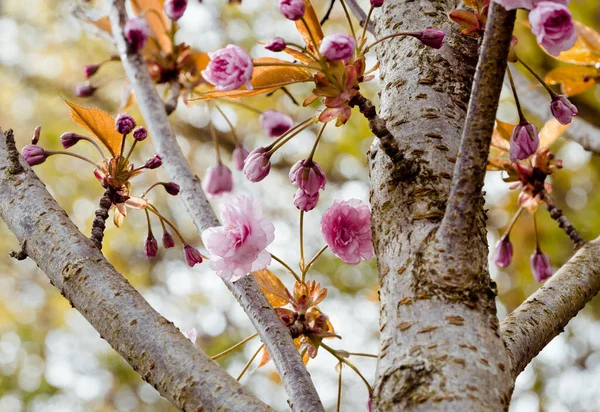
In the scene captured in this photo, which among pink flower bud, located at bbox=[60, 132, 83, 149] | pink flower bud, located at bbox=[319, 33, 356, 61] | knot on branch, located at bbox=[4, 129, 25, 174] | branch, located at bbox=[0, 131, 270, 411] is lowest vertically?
branch, located at bbox=[0, 131, 270, 411]

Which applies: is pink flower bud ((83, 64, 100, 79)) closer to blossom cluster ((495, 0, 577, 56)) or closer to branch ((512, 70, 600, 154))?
branch ((512, 70, 600, 154))

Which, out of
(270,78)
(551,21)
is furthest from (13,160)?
(551,21)

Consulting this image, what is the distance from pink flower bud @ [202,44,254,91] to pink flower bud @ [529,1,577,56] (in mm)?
366

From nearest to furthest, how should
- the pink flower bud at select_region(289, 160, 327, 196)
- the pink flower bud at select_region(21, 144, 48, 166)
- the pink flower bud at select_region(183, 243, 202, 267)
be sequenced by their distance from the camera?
the pink flower bud at select_region(289, 160, 327, 196) < the pink flower bud at select_region(21, 144, 48, 166) < the pink flower bud at select_region(183, 243, 202, 267)

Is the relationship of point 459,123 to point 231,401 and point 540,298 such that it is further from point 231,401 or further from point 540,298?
point 231,401

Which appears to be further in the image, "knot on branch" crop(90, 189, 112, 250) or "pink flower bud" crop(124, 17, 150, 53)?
"pink flower bud" crop(124, 17, 150, 53)

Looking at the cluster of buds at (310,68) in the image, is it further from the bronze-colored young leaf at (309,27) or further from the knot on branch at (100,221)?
the knot on branch at (100,221)

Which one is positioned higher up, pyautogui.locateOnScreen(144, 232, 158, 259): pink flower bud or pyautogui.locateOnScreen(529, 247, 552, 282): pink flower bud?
pyautogui.locateOnScreen(529, 247, 552, 282): pink flower bud

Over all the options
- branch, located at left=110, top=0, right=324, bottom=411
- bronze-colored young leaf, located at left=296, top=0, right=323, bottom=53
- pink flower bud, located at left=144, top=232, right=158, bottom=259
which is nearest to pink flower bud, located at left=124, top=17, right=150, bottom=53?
branch, located at left=110, top=0, right=324, bottom=411

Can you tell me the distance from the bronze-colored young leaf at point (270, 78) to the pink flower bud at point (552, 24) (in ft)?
1.06

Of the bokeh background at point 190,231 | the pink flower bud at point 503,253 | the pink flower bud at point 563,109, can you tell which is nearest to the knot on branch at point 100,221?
the pink flower bud at point 563,109

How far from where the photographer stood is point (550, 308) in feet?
3.22

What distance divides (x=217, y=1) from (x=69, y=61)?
1204 mm

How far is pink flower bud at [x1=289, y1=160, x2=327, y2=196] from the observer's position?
41.4 inches
